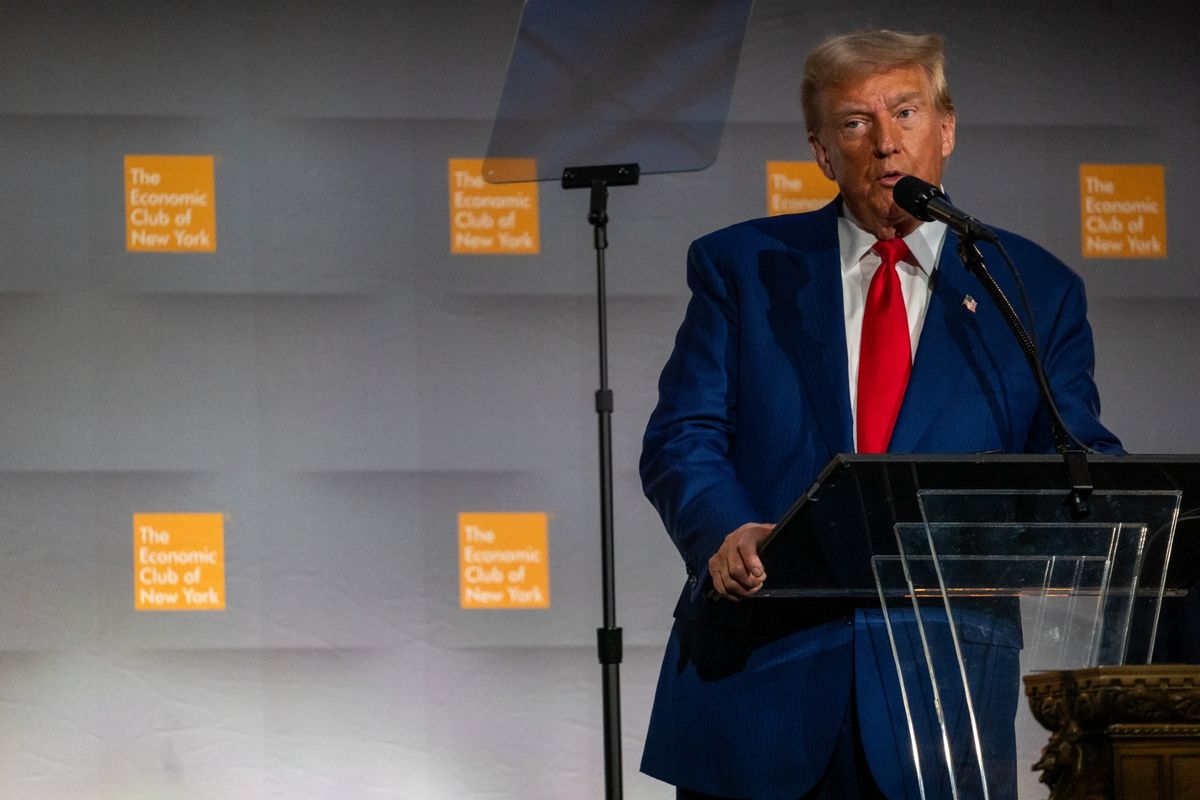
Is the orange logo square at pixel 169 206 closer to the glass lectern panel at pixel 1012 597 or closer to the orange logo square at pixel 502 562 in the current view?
the orange logo square at pixel 502 562

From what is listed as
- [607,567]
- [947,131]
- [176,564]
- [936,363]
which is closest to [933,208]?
[936,363]

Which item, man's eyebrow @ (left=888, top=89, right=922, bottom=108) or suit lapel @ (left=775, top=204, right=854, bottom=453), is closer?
suit lapel @ (left=775, top=204, right=854, bottom=453)

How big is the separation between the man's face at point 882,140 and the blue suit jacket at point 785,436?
7cm

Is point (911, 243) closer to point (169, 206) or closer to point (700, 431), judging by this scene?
point (700, 431)

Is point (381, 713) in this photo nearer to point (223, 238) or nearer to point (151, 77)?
point (223, 238)

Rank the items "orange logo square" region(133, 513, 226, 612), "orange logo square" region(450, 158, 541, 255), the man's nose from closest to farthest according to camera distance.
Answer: the man's nose
"orange logo square" region(133, 513, 226, 612)
"orange logo square" region(450, 158, 541, 255)

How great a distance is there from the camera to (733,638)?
1664 mm

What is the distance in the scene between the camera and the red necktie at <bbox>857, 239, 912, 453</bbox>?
1683 mm

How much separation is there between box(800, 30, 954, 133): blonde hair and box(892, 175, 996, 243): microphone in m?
0.35

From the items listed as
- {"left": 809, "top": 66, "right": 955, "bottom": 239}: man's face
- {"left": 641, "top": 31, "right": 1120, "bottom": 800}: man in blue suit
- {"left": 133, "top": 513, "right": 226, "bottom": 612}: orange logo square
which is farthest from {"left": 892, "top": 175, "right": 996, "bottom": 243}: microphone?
{"left": 133, "top": 513, "right": 226, "bottom": 612}: orange logo square

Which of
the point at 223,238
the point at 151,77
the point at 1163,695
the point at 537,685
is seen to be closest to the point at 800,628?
the point at 1163,695

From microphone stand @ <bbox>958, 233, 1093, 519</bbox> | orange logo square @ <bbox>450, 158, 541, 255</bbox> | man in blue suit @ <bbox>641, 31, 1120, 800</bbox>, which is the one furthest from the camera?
orange logo square @ <bbox>450, 158, 541, 255</bbox>

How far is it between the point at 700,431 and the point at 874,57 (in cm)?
54

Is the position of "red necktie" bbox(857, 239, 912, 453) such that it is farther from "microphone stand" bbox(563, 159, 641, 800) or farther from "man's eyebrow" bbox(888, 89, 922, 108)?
"microphone stand" bbox(563, 159, 641, 800)
